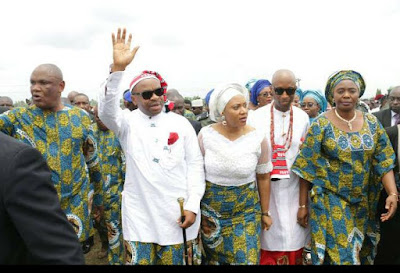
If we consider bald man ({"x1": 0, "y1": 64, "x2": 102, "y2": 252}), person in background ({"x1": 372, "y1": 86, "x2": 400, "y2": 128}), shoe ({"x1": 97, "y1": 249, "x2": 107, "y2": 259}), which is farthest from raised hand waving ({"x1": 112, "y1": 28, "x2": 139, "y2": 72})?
person in background ({"x1": 372, "y1": 86, "x2": 400, "y2": 128})

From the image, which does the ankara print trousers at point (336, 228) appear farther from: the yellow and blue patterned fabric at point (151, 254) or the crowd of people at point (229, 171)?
the yellow and blue patterned fabric at point (151, 254)

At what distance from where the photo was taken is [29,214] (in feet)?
4.58

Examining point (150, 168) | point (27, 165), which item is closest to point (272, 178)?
point (150, 168)

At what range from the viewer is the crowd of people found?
3.24 meters

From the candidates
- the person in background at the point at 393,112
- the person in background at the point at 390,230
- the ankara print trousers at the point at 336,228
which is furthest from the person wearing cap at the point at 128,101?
the person in background at the point at 393,112

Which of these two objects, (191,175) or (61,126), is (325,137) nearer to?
(191,175)

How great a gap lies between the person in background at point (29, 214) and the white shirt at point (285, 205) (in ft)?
8.55

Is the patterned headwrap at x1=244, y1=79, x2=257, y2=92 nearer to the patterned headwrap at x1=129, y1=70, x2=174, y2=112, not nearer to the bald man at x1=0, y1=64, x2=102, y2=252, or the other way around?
the patterned headwrap at x1=129, y1=70, x2=174, y2=112

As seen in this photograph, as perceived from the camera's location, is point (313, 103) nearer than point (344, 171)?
No

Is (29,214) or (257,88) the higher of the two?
(257,88)

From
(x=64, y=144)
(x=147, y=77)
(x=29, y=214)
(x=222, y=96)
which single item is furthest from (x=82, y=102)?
(x=29, y=214)

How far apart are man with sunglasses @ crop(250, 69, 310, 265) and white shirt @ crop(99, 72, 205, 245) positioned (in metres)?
0.85

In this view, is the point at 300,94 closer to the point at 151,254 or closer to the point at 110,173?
the point at 110,173

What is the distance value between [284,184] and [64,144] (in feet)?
6.59
